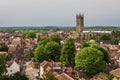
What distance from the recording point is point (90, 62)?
49469 millimetres

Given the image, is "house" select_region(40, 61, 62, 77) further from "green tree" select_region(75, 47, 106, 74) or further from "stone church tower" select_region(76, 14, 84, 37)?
"stone church tower" select_region(76, 14, 84, 37)

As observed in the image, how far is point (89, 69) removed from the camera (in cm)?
4934

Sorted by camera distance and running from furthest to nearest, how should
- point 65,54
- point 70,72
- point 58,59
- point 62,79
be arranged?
1. point 58,59
2. point 65,54
3. point 70,72
4. point 62,79

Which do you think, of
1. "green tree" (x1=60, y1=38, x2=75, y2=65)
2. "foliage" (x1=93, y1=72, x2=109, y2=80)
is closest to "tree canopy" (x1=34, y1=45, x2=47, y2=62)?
"green tree" (x1=60, y1=38, x2=75, y2=65)

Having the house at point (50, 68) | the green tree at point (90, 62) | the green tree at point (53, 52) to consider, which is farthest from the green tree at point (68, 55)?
the green tree at point (53, 52)

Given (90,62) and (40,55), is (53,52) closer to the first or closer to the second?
(40,55)

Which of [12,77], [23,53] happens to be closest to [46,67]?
[12,77]

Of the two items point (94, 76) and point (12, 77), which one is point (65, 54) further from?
point (12, 77)

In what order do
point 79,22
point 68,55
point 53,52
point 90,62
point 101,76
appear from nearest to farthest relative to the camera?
point 101,76 < point 90,62 < point 68,55 < point 53,52 < point 79,22

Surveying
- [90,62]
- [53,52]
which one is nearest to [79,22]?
[53,52]

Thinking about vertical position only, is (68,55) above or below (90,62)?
below

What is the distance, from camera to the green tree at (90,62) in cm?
4934

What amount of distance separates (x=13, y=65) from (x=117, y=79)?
1707cm

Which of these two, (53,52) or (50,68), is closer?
(50,68)
